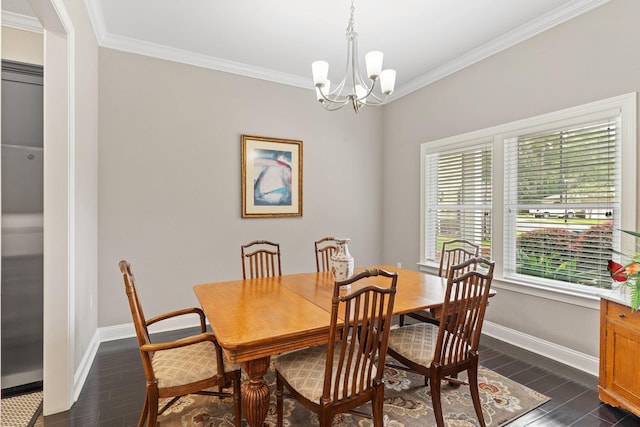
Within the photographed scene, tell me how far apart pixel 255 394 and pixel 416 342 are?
1.05m

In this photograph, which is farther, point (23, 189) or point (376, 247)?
point (376, 247)

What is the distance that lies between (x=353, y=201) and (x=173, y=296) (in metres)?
2.57

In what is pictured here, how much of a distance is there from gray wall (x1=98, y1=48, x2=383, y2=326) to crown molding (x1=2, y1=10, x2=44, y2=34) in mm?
607

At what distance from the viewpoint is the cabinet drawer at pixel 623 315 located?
6.92ft

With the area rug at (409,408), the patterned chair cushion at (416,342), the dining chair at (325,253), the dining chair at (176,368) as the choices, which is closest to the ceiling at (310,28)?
the dining chair at (325,253)

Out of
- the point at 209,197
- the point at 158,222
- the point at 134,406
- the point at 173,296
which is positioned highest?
the point at 209,197

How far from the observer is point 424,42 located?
3.44m

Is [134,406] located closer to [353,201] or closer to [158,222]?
[158,222]

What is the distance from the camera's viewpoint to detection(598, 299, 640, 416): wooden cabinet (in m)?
2.11

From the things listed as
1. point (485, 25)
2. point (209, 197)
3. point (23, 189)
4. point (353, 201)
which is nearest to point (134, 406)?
point (23, 189)

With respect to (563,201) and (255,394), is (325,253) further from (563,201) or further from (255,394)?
(563,201)

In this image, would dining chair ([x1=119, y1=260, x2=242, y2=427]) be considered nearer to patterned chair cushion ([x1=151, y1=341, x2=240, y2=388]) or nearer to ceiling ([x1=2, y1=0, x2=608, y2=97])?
patterned chair cushion ([x1=151, y1=341, x2=240, y2=388])

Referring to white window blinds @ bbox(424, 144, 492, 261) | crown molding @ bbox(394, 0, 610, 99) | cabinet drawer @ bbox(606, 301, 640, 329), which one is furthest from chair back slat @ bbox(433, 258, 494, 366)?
crown molding @ bbox(394, 0, 610, 99)

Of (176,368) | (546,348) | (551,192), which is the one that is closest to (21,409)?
(176,368)
